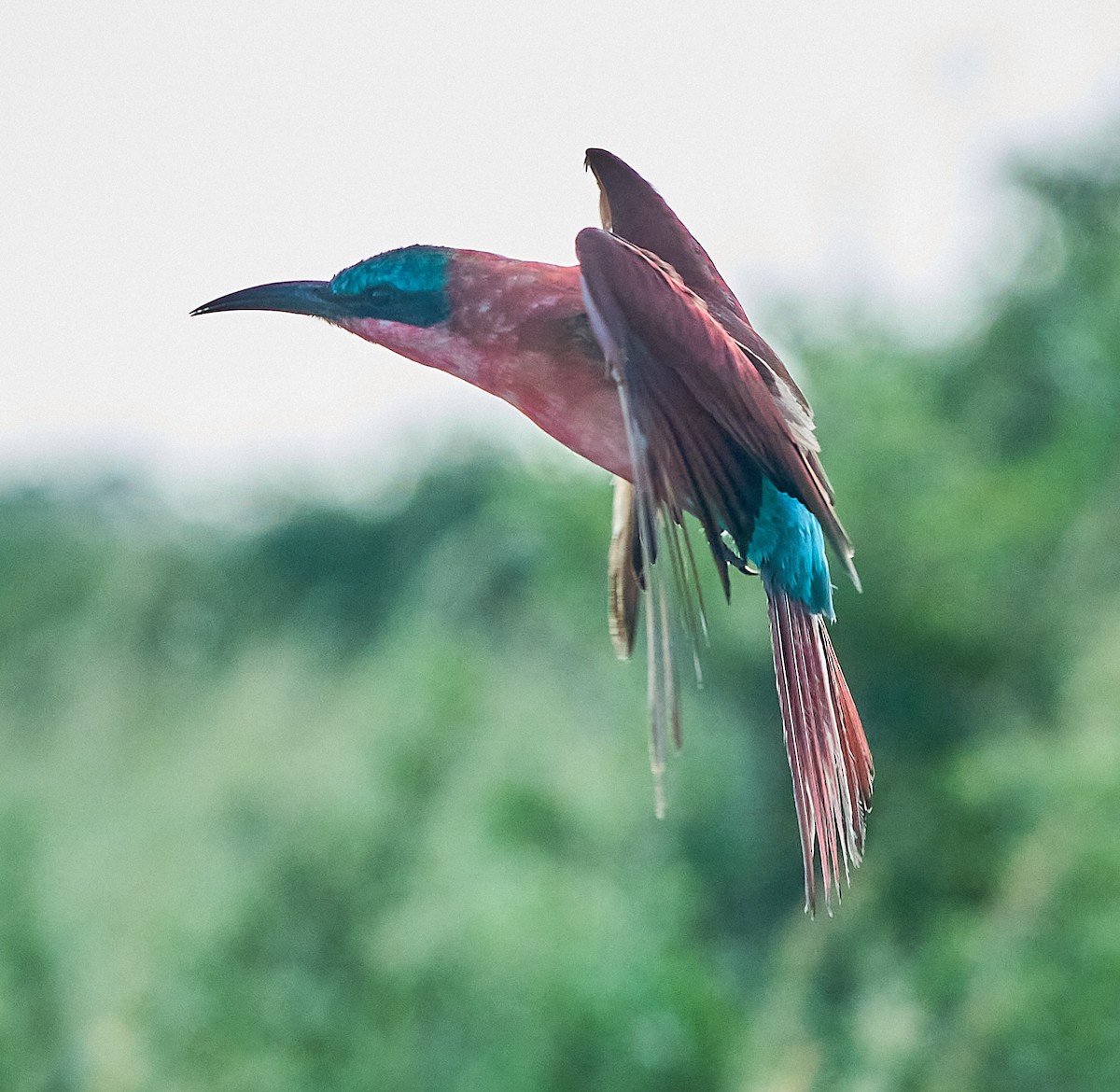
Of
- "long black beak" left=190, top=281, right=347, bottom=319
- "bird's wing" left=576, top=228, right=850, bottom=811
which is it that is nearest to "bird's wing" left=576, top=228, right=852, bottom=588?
"bird's wing" left=576, top=228, right=850, bottom=811

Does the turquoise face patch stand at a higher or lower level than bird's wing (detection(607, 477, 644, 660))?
higher

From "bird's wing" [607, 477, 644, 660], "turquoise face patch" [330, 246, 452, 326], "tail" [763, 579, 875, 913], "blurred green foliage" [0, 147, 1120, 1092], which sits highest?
"turquoise face patch" [330, 246, 452, 326]

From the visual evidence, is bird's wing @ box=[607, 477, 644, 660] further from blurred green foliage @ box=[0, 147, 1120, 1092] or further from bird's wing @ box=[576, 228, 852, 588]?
blurred green foliage @ box=[0, 147, 1120, 1092]

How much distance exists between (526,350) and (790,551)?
212mm

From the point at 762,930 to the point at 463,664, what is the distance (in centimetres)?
189

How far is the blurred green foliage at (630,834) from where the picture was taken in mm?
5574

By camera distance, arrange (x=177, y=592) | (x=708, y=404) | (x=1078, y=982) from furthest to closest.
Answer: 1. (x=177, y=592)
2. (x=1078, y=982)
3. (x=708, y=404)

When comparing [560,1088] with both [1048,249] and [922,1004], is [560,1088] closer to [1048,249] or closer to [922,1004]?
[922,1004]

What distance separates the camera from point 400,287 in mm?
949

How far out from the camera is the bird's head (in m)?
0.94

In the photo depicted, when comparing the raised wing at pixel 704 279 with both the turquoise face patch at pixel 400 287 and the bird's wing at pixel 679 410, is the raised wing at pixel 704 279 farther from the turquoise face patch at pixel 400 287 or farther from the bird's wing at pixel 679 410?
the turquoise face patch at pixel 400 287

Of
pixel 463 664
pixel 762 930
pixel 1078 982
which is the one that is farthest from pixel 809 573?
pixel 762 930

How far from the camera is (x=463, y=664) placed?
6.41m

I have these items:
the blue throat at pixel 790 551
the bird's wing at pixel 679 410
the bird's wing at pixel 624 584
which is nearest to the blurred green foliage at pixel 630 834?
the bird's wing at pixel 624 584
